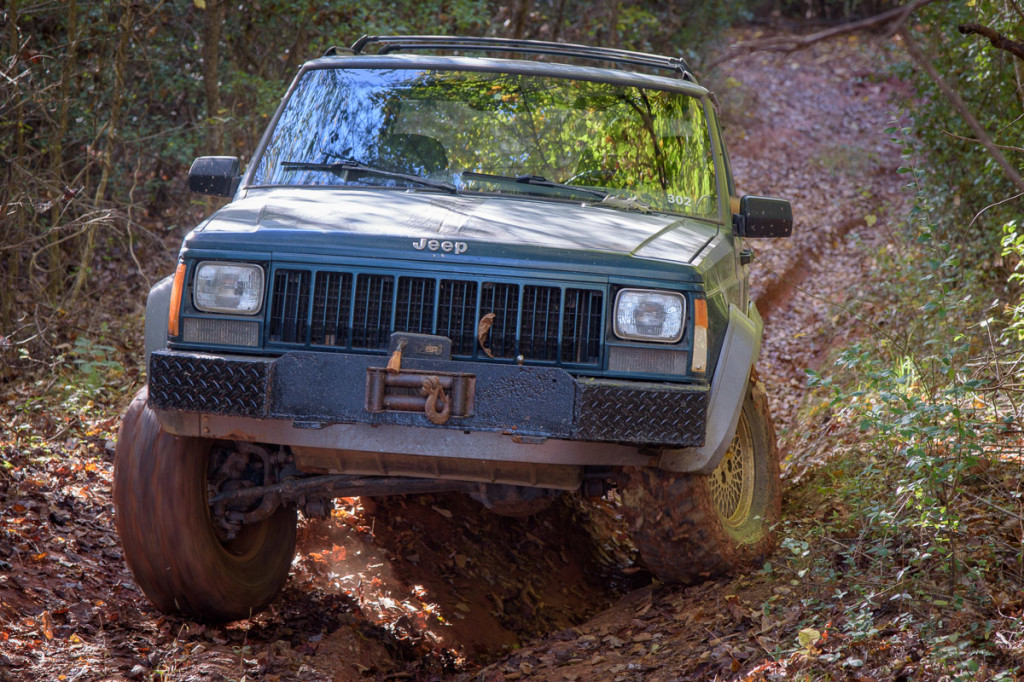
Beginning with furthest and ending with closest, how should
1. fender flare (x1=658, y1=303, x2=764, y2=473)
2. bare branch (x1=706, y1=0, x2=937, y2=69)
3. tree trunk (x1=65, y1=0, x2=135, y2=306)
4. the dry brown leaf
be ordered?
tree trunk (x1=65, y1=0, x2=135, y2=306)
fender flare (x1=658, y1=303, x2=764, y2=473)
the dry brown leaf
bare branch (x1=706, y1=0, x2=937, y2=69)

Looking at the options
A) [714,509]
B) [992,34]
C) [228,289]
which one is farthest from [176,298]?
[992,34]

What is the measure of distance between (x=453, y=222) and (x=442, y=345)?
523 mm

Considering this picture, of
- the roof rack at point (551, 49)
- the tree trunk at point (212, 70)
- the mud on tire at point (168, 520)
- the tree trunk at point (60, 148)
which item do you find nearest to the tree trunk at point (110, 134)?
the tree trunk at point (60, 148)

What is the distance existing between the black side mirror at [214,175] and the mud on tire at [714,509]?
2.31 metres

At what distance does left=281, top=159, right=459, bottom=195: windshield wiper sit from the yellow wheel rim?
5.23ft

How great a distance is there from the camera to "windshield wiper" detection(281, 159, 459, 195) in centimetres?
411

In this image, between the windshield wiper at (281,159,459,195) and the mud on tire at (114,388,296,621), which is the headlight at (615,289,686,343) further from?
the mud on tire at (114,388,296,621)

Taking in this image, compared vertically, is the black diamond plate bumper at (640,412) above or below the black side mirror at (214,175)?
below

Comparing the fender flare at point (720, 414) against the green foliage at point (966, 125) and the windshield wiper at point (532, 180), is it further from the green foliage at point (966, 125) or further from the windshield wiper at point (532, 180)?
the green foliage at point (966, 125)

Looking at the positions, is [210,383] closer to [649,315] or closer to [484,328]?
[484,328]

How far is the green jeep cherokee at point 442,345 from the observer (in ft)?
10.6

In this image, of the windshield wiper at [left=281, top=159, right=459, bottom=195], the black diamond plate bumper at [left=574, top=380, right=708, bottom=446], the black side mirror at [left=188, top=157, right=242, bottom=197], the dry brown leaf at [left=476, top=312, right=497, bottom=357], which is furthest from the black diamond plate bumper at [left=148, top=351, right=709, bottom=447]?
the black side mirror at [left=188, top=157, right=242, bottom=197]

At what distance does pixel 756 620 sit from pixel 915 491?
780mm

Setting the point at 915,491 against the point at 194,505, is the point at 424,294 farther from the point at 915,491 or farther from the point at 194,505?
the point at 915,491
